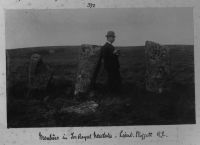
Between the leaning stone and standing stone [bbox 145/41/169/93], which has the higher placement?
standing stone [bbox 145/41/169/93]

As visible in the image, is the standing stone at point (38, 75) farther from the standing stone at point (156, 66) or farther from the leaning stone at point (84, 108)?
the standing stone at point (156, 66)

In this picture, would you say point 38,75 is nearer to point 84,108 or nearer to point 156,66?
point 84,108

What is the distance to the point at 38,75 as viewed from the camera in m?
1.11

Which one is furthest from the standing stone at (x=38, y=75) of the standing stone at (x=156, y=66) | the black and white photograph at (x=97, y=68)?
the standing stone at (x=156, y=66)

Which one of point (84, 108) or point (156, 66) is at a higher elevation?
point (156, 66)

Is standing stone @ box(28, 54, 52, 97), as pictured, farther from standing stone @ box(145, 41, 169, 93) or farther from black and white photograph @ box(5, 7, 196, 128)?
standing stone @ box(145, 41, 169, 93)

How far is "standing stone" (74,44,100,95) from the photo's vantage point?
111 cm

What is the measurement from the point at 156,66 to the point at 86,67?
0.69 feet

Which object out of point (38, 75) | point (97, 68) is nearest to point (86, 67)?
point (97, 68)

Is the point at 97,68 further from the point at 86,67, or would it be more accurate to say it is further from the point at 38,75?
the point at 38,75

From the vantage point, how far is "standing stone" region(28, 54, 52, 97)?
43.5 inches

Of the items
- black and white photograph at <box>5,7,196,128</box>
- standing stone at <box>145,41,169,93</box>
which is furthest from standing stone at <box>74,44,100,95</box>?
standing stone at <box>145,41,169,93</box>

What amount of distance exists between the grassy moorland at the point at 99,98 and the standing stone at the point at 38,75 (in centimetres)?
1

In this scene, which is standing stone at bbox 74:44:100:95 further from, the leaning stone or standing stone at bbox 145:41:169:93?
standing stone at bbox 145:41:169:93
